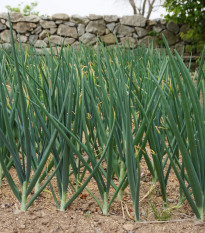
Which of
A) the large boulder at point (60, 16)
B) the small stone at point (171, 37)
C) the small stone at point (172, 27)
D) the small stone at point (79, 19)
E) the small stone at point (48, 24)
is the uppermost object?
the large boulder at point (60, 16)

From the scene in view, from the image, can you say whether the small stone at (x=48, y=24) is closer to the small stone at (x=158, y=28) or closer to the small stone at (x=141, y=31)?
the small stone at (x=141, y=31)

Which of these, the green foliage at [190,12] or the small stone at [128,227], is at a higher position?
the green foliage at [190,12]

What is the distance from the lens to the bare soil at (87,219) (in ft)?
3.00

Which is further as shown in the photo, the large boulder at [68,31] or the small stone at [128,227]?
the large boulder at [68,31]

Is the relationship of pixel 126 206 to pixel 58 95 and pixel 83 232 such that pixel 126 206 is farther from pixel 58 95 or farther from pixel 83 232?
pixel 58 95

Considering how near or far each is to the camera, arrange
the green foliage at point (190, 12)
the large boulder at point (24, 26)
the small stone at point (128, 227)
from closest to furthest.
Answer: the small stone at point (128, 227) → the green foliage at point (190, 12) → the large boulder at point (24, 26)

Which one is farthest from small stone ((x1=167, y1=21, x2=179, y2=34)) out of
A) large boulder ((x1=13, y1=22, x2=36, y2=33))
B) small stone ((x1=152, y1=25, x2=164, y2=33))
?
large boulder ((x1=13, y1=22, x2=36, y2=33))

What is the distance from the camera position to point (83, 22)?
822 cm

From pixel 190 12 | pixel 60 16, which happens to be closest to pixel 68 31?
pixel 60 16

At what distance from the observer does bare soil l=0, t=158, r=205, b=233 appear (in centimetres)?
92

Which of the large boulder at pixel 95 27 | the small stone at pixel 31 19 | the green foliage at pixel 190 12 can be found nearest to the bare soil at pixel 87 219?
the green foliage at pixel 190 12

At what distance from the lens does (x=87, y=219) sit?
0.97 m

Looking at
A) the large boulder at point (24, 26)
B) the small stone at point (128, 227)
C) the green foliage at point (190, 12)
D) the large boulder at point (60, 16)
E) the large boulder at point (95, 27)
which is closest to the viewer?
the small stone at point (128, 227)

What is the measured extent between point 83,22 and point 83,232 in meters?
7.87
